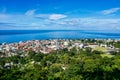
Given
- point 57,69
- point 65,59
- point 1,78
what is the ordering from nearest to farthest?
point 1,78 < point 57,69 < point 65,59

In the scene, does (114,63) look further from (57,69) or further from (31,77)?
(31,77)

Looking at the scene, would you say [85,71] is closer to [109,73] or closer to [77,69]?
[77,69]

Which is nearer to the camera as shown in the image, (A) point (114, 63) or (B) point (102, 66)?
(B) point (102, 66)

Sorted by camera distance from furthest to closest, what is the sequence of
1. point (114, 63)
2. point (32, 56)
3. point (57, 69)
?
point (32, 56), point (114, 63), point (57, 69)

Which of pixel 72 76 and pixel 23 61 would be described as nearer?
pixel 72 76

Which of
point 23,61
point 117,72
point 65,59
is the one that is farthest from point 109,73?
point 23,61

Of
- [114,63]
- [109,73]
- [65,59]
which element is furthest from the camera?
[65,59]

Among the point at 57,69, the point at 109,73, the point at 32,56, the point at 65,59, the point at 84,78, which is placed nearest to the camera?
the point at 84,78

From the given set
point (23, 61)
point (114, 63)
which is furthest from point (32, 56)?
point (114, 63)
